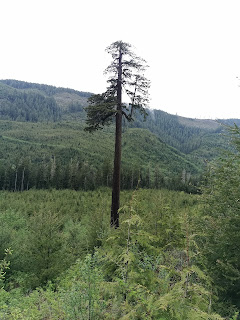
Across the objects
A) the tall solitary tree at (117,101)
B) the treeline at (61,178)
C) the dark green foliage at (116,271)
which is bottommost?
the treeline at (61,178)

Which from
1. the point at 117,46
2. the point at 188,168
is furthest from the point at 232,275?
the point at 188,168

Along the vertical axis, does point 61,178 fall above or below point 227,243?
below

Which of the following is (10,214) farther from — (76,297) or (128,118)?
(76,297)

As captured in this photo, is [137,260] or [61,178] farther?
[61,178]

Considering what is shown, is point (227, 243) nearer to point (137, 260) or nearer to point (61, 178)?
point (137, 260)

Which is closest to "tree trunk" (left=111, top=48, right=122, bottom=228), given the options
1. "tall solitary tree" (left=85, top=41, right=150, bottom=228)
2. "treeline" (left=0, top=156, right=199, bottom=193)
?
"tall solitary tree" (left=85, top=41, right=150, bottom=228)

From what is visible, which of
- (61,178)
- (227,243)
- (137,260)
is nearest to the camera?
(137,260)

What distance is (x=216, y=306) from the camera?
13.4ft

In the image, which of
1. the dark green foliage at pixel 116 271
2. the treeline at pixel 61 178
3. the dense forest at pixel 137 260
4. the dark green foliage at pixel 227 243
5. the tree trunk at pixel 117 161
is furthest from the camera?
the treeline at pixel 61 178

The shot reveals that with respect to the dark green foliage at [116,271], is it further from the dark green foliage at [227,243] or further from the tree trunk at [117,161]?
the tree trunk at [117,161]

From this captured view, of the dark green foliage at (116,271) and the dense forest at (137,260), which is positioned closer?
the dark green foliage at (116,271)

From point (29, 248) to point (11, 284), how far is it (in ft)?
3.90

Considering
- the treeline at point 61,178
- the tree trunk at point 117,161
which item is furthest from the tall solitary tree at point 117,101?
the treeline at point 61,178

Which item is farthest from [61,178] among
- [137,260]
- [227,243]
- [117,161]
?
[137,260]
